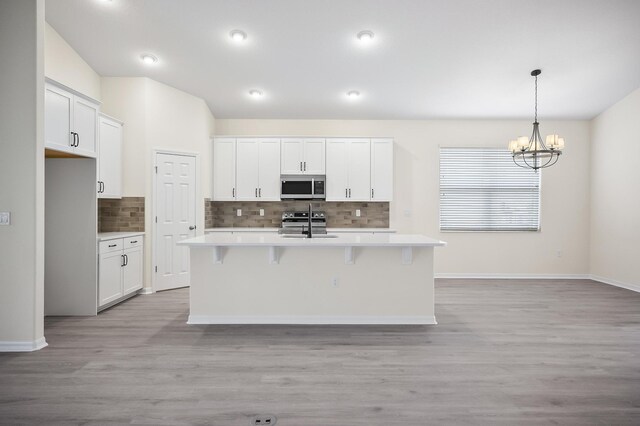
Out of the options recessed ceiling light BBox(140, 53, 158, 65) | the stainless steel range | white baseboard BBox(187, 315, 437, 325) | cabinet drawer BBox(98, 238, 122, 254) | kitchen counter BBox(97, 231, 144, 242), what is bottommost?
white baseboard BBox(187, 315, 437, 325)

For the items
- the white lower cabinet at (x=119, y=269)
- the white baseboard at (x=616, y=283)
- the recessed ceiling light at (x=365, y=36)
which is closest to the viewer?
the recessed ceiling light at (x=365, y=36)

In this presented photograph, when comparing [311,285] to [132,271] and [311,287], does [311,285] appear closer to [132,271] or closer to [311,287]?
[311,287]

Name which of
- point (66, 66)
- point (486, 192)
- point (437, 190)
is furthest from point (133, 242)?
point (486, 192)

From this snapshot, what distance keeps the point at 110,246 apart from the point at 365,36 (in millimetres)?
3989

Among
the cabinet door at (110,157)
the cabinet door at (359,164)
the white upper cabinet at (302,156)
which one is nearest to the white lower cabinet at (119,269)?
the cabinet door at (110,157)

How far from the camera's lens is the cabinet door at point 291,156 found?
6.17 metres

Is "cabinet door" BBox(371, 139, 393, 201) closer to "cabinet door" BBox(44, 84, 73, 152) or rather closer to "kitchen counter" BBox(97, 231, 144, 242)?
"kitchen counter" BBox(97, 231, 144, 242)

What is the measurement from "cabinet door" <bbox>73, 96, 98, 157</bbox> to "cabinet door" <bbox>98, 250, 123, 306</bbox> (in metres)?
1.24

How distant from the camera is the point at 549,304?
4668mm

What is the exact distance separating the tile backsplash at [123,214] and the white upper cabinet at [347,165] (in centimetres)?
296

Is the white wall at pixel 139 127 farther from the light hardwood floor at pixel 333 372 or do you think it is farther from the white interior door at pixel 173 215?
the light hardwood floor at pixel 333 372

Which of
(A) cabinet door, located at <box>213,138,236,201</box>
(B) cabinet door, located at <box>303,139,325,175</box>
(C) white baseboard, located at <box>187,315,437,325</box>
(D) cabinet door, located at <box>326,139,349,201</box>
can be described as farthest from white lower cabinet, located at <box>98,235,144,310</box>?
(D) cabinet door, located at <box>326,139,349,201</box>

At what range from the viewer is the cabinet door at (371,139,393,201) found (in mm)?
6180

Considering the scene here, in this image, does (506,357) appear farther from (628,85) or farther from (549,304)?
(628,85)
